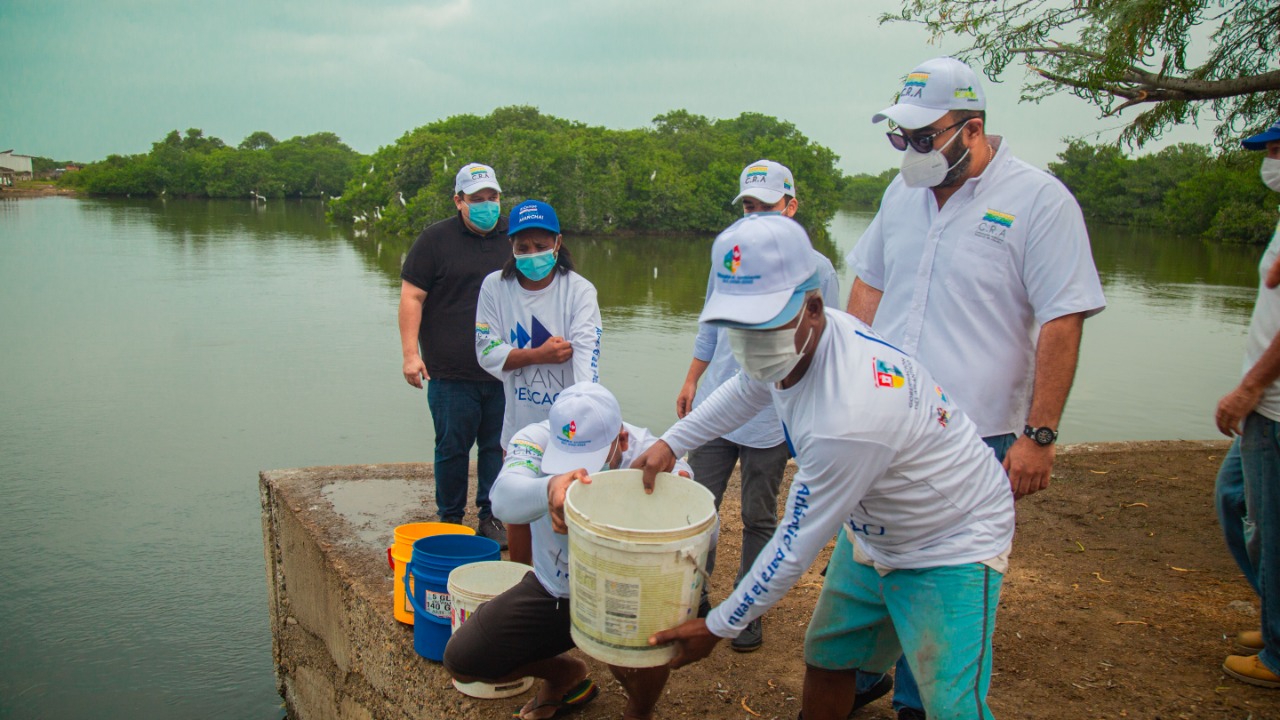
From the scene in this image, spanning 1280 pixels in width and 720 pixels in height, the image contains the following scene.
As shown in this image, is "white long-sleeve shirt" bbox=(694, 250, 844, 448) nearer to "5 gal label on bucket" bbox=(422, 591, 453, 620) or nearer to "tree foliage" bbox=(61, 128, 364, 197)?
"5 gal label on bucket" bbox=(422, 591, 453, 620)

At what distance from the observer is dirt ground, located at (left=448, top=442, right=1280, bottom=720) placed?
3.50 m

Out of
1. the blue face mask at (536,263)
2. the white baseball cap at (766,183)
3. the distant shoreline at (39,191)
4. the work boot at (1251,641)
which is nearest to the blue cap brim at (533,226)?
the blue face mask at (536,263)

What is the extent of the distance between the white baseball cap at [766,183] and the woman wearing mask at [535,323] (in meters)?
0.90

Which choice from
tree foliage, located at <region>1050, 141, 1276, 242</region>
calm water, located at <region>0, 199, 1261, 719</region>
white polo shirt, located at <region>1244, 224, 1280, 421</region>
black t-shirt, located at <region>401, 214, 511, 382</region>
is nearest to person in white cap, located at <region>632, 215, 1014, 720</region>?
white polo shirt, located at <region>1244, 224, 1280, 421</region>

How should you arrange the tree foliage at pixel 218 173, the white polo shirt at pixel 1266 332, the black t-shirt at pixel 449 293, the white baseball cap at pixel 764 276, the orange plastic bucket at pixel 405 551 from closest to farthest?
the white baseball cap at pixel 764 276 < the white polo shirt at pixel 1266 332 < the orange plastic bucket at pixel 405 551 < the black t-shirt at pixel 449 293 < the tree foliage at pixel 218 173

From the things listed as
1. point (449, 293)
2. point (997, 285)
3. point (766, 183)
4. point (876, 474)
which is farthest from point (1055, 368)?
point (449, 293)

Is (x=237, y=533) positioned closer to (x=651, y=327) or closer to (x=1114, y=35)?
(x=1114, y=35)

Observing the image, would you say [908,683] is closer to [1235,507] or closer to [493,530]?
[1235,507]

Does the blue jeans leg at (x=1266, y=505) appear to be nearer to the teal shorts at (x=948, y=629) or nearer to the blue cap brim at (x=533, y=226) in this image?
the teal shorts at (x=948, y=629)

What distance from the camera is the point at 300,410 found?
41.5 ft

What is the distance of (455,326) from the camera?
5008mm

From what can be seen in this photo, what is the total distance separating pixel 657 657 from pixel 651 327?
17.1 m

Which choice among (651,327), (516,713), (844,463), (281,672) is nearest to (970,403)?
(844,463)

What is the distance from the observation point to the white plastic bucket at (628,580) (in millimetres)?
2459
